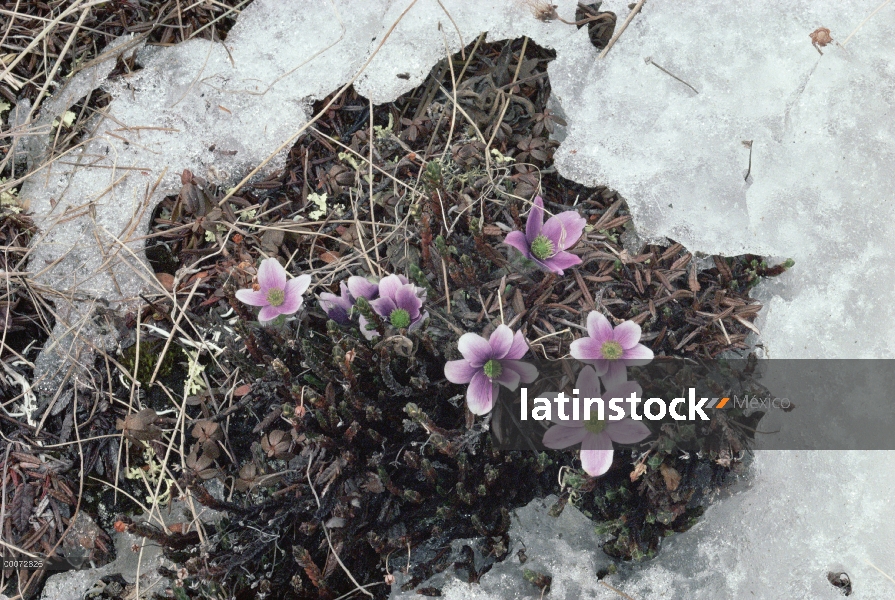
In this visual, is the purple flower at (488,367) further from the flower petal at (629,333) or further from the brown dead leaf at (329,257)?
the brown dead leaf at (329,257)

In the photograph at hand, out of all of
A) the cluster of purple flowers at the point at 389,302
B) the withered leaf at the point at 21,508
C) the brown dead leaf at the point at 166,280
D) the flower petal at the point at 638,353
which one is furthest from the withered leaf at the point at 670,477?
the withered leaf at the point at 21,508

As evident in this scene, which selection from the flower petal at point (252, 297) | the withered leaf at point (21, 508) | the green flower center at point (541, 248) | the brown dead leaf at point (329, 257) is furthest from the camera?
the brown dead leaf at point (329, 257)

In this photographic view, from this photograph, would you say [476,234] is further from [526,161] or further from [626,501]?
[626,501]

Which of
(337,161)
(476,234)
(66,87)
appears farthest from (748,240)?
(66,87)

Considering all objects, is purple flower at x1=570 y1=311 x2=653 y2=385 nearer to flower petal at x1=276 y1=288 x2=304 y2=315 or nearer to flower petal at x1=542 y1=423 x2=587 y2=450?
flower petal at x1=542 y1=423 x2=587 y2=450

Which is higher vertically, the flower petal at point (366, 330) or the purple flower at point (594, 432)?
the flower petal at point (366, 330)

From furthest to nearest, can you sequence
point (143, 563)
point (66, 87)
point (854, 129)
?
point (66, 87)
point (854, 129)
point (143, 563)
